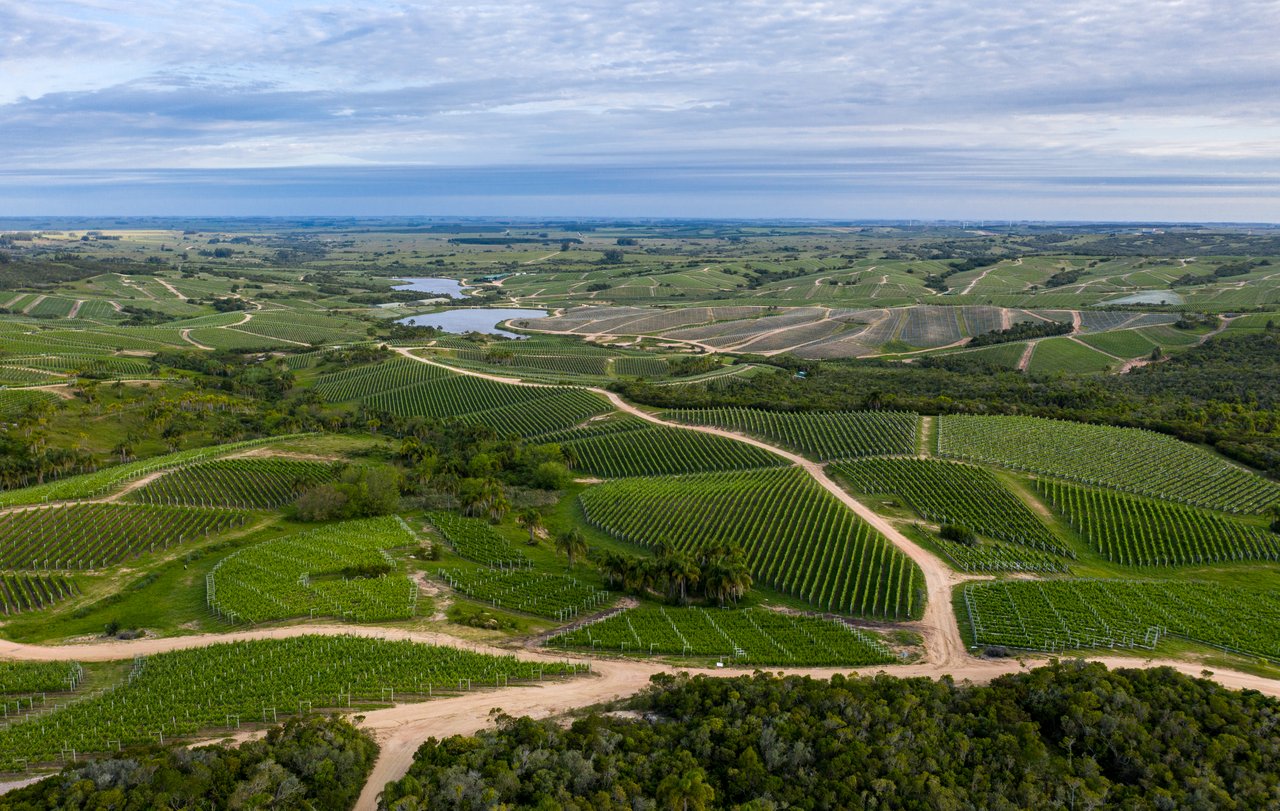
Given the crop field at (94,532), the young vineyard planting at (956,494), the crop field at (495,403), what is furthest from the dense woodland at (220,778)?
the crop field at (495,403)

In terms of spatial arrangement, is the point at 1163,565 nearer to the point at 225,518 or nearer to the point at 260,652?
the point at 260,652

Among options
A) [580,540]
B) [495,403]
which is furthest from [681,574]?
[495,403]

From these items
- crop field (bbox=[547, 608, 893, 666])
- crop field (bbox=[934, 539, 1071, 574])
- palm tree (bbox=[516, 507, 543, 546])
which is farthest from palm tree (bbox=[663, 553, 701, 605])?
crop field (bbox=[934, 539, 1071, 574])

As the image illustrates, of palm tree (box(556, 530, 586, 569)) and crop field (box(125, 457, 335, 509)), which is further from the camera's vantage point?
crop field (box(125, 457, 335, 509))

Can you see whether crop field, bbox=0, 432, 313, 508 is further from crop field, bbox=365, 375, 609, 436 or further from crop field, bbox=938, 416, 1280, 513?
crop field, bbox=938, 416, 1280, 513

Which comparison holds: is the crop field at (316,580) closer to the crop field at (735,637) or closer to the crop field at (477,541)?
the crop field at (477,541)

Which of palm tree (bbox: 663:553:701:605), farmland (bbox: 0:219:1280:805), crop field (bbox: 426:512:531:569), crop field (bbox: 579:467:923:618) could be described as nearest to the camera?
farmland (bbox: 0:219:1280:805)

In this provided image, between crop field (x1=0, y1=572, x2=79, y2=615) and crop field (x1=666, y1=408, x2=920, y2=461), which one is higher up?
crop field (x1=666, y1=408, x2=920, y2=461)

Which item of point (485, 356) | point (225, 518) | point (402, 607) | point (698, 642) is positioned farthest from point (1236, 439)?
point (485, 356)
